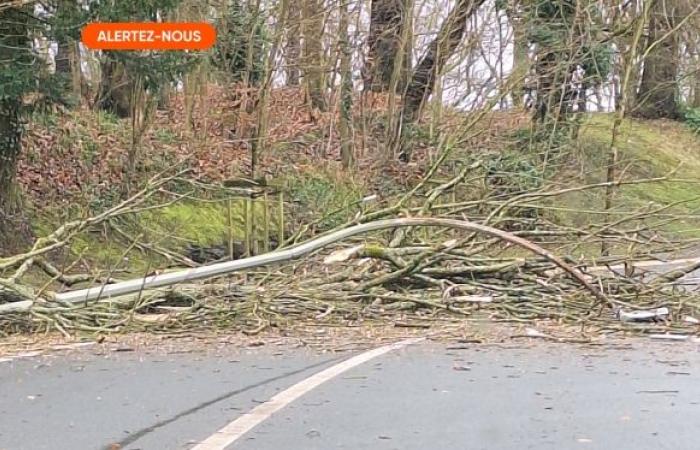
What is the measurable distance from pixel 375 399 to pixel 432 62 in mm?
15868

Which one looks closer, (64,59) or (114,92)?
(64,59)

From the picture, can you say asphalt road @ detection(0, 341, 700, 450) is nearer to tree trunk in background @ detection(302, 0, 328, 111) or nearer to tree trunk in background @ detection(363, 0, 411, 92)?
tree trunk in background @ detection(302, 0, 328, 111)

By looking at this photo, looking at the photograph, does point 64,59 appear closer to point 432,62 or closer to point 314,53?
point 314,53

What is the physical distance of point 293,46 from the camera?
20.5m

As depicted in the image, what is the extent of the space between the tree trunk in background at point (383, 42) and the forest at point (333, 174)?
0.05 m

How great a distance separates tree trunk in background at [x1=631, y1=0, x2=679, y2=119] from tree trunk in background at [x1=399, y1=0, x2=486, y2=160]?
454cm

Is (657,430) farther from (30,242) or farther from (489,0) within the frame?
(489,0)

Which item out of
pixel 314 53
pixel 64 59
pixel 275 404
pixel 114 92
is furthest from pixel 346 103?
pixel 275 404

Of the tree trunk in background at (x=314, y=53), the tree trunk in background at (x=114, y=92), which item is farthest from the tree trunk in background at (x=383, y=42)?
the tree trunk in background at (x=114, y=92)

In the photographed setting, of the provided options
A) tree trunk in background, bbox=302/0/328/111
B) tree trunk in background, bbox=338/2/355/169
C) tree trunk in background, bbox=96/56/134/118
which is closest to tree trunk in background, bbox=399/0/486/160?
tree trunk in background, bbox=338/2/355/169

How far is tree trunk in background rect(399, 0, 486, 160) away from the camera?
66.4ft

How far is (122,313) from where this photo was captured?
9.27 metres

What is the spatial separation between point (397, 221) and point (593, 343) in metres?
2.79

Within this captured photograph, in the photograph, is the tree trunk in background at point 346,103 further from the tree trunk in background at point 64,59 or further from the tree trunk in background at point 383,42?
the tree trunk in background at point 64,59
